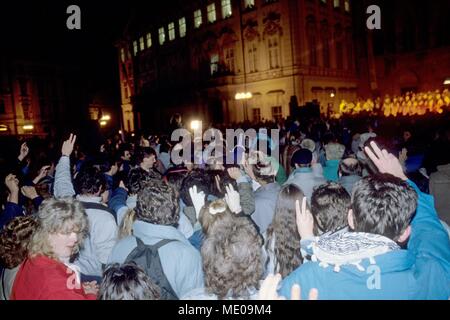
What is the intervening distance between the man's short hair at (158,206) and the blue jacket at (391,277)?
3.63 ft

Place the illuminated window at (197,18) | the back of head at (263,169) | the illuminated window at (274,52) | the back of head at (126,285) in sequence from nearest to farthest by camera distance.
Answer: the back of head at (126,285) → the back of head at (263,169) → the illuminated window at (274,52) → the illuminated window at (197,18)

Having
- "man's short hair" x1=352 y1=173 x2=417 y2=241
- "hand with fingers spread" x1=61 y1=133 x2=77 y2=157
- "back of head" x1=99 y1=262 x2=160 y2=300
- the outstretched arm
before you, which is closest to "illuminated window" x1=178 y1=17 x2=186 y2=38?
"hand with fingers spread" x1=61 y1=133 x2=77 y2=157

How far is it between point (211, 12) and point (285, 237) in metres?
31.1

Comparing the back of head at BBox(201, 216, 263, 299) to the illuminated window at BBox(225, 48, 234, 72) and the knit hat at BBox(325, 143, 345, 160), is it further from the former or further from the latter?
the illuminated window at BBox(225, 48, 234, 72)

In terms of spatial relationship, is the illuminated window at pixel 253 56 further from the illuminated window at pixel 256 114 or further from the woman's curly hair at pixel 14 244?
the woman's curly hair at pixel 14 244

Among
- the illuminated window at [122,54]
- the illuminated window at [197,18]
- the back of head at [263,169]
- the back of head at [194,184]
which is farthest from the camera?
the illuminated window at [122,54]

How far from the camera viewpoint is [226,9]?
2944 centimetres

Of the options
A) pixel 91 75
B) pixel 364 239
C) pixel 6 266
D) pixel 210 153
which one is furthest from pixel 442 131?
pixel 91 75

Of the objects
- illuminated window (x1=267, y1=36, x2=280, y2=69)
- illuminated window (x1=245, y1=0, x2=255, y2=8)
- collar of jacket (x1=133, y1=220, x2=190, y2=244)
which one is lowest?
collar of jacket (x1=133, y1=220, x2=190, y2=244)

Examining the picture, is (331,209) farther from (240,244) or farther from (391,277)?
(240,244)

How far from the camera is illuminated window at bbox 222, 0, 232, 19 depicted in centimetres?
2915

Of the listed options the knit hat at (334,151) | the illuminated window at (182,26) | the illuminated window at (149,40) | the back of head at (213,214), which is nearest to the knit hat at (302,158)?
the knit hat at (334,151)

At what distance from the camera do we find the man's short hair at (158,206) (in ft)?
9.10

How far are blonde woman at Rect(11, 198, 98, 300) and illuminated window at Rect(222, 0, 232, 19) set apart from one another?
29.2 metres
